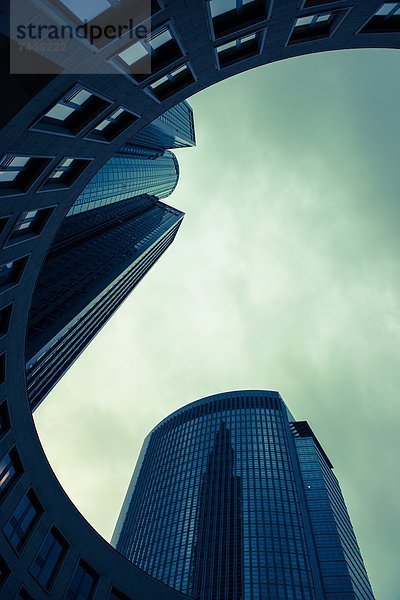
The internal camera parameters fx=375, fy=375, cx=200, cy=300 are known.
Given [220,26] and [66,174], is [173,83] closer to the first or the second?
[220,26]

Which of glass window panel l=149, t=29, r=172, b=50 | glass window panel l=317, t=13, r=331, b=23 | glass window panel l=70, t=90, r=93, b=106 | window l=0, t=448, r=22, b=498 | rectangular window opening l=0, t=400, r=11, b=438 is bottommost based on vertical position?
window l=0, t=448, r=22, b=498

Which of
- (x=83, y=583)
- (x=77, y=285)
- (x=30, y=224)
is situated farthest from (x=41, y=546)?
(x=77, y=285)

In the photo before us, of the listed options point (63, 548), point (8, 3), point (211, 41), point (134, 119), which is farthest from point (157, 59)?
point (63, 548)

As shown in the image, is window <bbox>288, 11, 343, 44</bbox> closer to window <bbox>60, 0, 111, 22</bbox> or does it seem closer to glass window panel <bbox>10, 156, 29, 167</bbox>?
window <bbox>60, 0, 111, 22</bbox>

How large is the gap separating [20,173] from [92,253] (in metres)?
98.9

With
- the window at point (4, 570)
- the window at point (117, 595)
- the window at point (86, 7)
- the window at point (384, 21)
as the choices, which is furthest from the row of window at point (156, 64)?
the window at point (117, 595)

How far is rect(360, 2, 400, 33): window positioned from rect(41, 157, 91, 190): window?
1802 cm

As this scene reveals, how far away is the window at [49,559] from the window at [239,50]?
3610cm

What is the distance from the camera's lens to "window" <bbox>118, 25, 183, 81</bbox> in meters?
17.6

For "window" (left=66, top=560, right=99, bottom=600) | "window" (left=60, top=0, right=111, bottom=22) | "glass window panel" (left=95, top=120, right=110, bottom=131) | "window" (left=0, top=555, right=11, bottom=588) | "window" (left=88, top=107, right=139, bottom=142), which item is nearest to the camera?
"window" (left=60, top=0, right=111, bottom=22)

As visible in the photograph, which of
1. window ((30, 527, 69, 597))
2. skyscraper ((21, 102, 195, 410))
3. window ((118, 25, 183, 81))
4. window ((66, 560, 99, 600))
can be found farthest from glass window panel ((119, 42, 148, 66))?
window ((66, 560, 99, 600))

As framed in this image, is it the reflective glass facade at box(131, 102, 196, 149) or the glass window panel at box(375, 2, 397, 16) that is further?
the reflective glass facade at box(131, 102, 196, 149)

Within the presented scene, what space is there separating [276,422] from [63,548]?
160699 millimetres

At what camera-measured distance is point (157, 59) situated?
1944 centimetres
